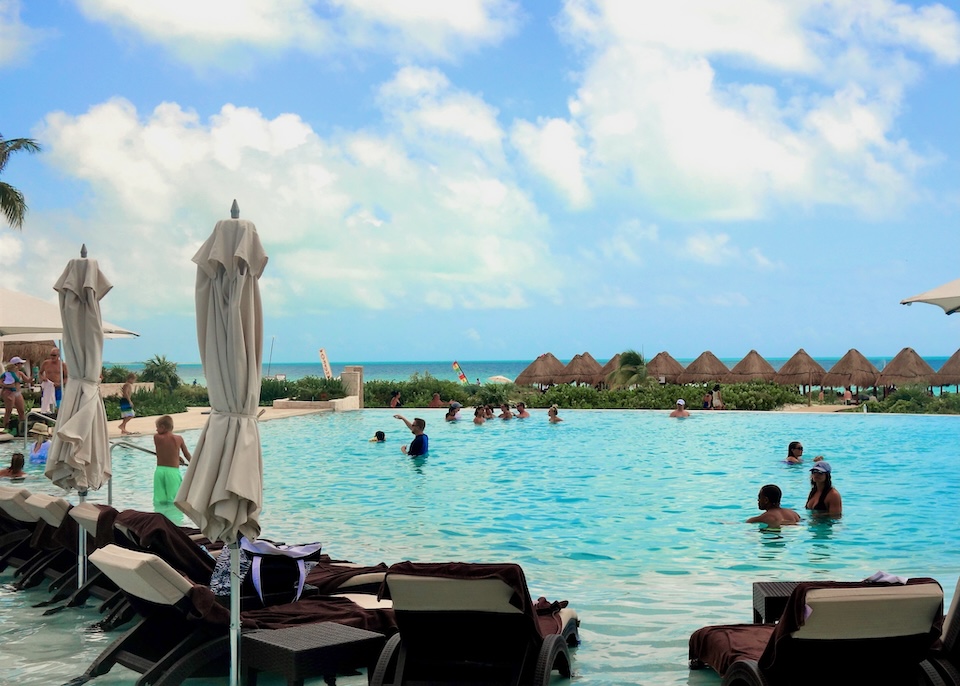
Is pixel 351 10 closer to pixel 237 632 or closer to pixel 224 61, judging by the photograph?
pixel 224 61

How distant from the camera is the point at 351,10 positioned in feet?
96.9

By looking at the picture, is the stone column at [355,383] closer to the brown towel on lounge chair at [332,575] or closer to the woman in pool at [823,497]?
the woman in pool at [823,497]

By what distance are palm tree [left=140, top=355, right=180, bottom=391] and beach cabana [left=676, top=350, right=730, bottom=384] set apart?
60.4 ft

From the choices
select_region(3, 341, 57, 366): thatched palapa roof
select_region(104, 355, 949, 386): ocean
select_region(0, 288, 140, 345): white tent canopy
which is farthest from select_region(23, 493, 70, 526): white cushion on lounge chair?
select_region(104, 355, 949, 386): ocean

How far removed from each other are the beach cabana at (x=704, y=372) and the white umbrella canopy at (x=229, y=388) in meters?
31.0

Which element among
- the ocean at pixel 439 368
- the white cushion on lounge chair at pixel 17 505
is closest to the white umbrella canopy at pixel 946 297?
the white cushion on lounge chair at pixel 17 505

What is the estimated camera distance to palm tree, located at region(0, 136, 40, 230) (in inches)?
1127

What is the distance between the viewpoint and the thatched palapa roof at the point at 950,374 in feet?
105

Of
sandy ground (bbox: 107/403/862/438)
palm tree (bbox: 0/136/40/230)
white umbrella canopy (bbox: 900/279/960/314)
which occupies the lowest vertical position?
sandy ground (bbox: 107/403/862/438)

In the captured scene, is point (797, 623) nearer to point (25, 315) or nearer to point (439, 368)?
point (25, 315)

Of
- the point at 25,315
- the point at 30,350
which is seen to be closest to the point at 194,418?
the point at 25,315

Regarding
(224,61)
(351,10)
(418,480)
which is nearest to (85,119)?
(351,10)

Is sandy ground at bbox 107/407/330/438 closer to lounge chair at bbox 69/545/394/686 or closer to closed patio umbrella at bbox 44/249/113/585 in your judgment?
closed patio umbrella at bbox 44/249/113/585

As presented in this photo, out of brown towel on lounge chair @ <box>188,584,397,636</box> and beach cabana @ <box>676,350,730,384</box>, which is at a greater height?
beach cabana @ <box>676,350,730,384</box>
